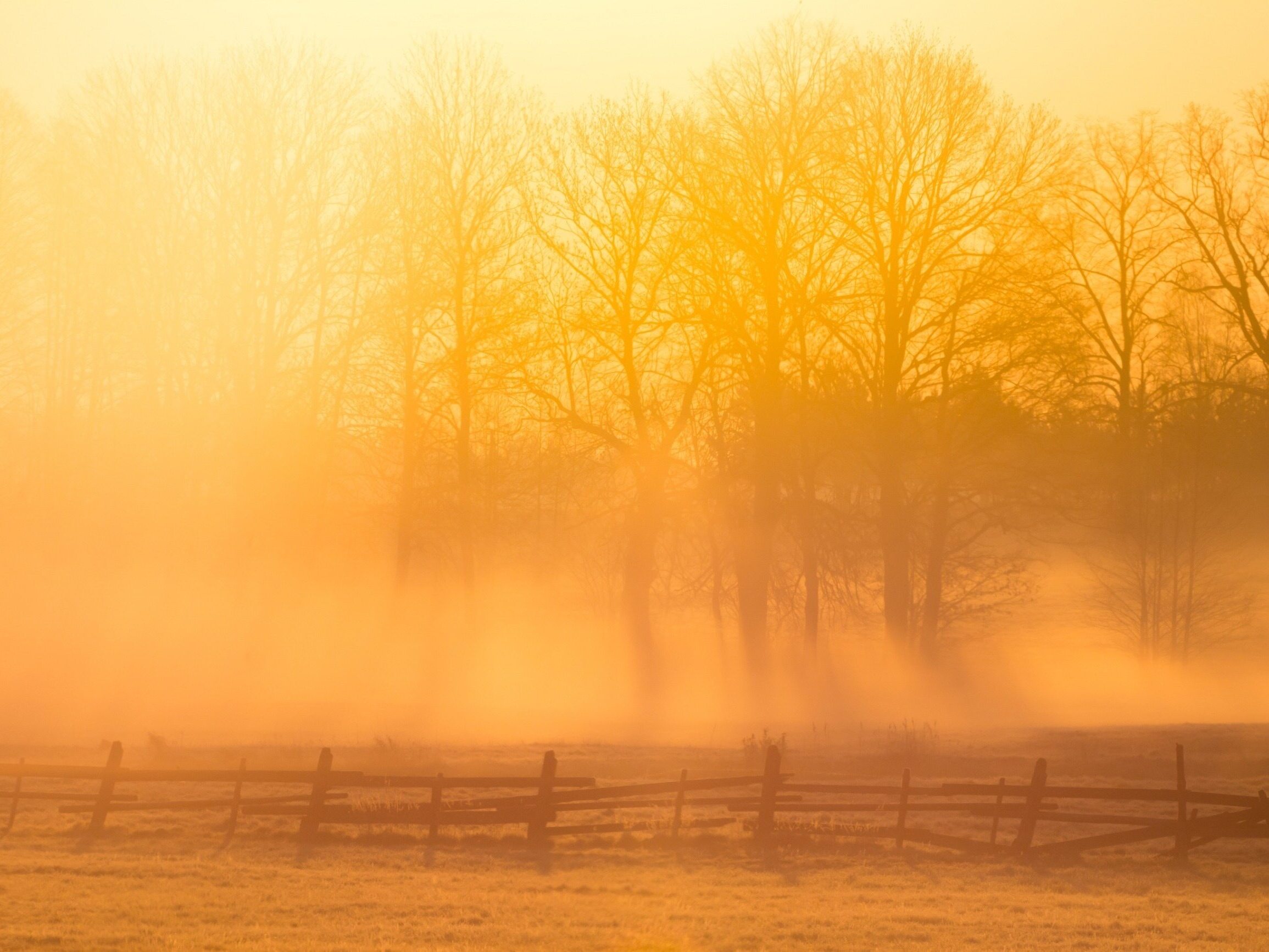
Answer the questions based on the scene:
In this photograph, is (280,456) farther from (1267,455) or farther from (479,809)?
(1267,455)

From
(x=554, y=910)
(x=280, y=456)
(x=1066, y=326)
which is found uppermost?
(x=1066, y=326)

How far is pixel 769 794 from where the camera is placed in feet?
56.6

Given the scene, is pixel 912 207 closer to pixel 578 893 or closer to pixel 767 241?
pixel 767 241

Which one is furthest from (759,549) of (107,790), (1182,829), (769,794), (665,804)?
(107,790)

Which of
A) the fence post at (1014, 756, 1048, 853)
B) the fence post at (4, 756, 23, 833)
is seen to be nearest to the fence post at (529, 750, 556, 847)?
the fence post at (1014, 756, 1048, 853)

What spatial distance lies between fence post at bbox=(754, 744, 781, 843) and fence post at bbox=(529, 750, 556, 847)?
2.75 metres

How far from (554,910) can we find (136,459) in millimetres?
27451

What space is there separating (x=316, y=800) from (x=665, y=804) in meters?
4.75

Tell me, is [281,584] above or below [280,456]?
below

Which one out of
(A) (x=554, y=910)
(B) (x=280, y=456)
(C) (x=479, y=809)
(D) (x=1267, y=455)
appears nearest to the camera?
(A) (x=554, y=910)

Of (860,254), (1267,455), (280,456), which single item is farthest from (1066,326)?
(280,456)

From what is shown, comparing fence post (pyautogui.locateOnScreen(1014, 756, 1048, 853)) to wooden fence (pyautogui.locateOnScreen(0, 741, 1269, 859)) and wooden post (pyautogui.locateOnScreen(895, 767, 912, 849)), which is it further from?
wooden post (pyautogui.locateOnScreen(895, 767, 912, 849))

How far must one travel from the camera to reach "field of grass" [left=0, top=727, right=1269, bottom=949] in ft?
38.3

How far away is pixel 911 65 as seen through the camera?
2984 centimetres
